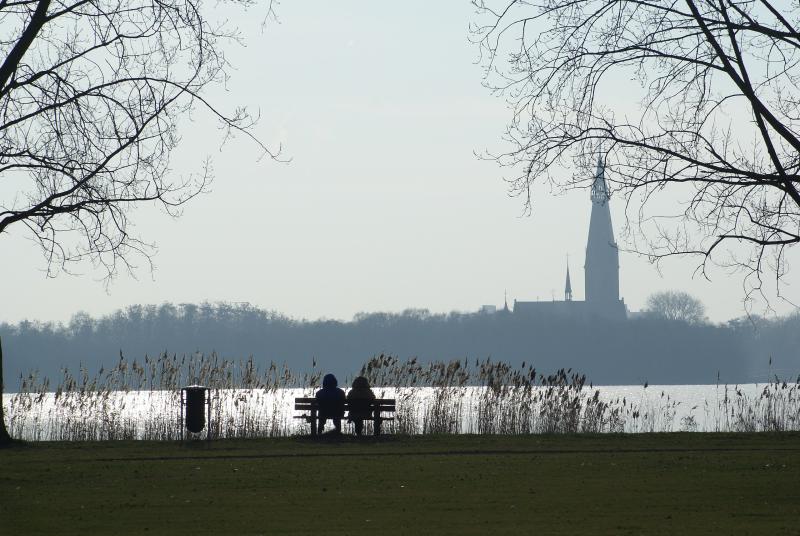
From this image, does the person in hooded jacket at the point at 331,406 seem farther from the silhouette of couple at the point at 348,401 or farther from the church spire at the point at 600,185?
the church spire at the point at 600,185

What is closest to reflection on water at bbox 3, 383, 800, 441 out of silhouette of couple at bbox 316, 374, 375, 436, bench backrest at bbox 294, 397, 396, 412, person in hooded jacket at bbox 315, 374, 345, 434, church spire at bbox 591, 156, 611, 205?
silhouette of couple at bbox 316, 374, 375, 436

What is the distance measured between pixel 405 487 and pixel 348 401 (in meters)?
8.28

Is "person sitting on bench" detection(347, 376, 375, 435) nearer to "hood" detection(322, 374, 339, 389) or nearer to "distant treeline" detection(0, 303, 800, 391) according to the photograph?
"hood" detection(322, 374, 339, 389)

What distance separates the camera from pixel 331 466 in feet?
51.4

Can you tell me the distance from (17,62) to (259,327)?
72.0 m

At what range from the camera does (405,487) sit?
13164mm

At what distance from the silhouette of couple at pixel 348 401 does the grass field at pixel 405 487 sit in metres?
1.50

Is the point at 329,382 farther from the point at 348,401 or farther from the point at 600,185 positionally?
the point at 600,185

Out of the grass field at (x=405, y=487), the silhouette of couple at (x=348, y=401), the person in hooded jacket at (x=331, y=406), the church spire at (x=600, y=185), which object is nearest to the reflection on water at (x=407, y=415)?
the silhouette of couple at (x=348, y=401)

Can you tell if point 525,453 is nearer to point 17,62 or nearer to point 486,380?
point 486,380

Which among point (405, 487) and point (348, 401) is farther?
point (348, 401)

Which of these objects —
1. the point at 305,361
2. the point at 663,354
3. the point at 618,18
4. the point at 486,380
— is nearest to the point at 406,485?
the point at 618,18

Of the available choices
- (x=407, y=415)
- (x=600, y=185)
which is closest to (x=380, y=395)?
(x=407, y=415)

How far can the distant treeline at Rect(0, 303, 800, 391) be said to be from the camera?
75.3m
